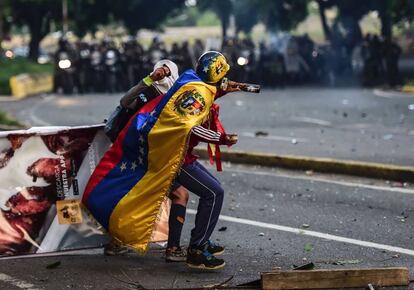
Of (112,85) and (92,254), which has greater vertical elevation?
(92,254)

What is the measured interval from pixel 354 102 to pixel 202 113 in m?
17.7

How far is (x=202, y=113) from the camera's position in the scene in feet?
21.7

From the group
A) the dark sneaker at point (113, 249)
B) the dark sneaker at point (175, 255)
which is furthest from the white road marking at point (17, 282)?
the dark sneaker at point (175, 255)

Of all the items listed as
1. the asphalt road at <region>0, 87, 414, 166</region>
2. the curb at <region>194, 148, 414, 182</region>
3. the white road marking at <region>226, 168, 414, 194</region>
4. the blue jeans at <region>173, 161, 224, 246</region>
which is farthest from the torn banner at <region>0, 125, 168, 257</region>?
the asphalt road at <region>0, 87, 414, 166</region>

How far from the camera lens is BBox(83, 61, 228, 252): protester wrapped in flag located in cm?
664

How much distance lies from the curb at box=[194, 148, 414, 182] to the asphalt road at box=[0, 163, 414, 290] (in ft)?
0.57

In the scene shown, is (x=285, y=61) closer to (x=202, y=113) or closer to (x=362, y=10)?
(x=362, y=10)

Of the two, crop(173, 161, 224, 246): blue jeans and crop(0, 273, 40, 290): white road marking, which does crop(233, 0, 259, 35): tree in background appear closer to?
crop(173, 161, 224, 246): blue jeans

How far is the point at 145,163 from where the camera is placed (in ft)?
22.5

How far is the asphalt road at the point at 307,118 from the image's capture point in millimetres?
13984

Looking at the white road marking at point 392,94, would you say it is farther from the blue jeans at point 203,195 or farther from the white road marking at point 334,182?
the blue jeans at point 203,195

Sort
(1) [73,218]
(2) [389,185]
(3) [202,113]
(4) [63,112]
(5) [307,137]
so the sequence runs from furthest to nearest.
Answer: (4) [63,112]
(5) [307,137]
(2) [389,185]
(1) [73,218]
(3) [202,113]

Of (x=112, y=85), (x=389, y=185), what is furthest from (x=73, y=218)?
(x=112, y=85)

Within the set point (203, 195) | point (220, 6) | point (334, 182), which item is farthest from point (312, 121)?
point (220, 6)
